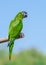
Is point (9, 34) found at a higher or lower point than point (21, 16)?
lower

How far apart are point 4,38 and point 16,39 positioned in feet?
0.23

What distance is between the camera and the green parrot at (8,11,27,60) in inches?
64.0

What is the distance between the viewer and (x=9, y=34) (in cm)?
168

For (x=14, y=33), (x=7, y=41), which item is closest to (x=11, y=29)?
(x=14, y=33)

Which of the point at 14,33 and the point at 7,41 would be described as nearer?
the point at 7,41

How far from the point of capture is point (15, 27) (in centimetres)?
174

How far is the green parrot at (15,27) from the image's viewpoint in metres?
1.63

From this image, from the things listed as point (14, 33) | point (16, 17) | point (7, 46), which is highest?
point (16, 17)

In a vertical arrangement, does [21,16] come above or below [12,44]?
above

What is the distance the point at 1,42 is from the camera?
1.59 m

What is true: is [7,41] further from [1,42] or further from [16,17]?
[16,17]

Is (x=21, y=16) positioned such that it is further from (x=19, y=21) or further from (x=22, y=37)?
(x=22, y=37)

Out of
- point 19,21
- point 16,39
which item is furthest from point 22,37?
point 19,21

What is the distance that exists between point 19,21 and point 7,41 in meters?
0.22
